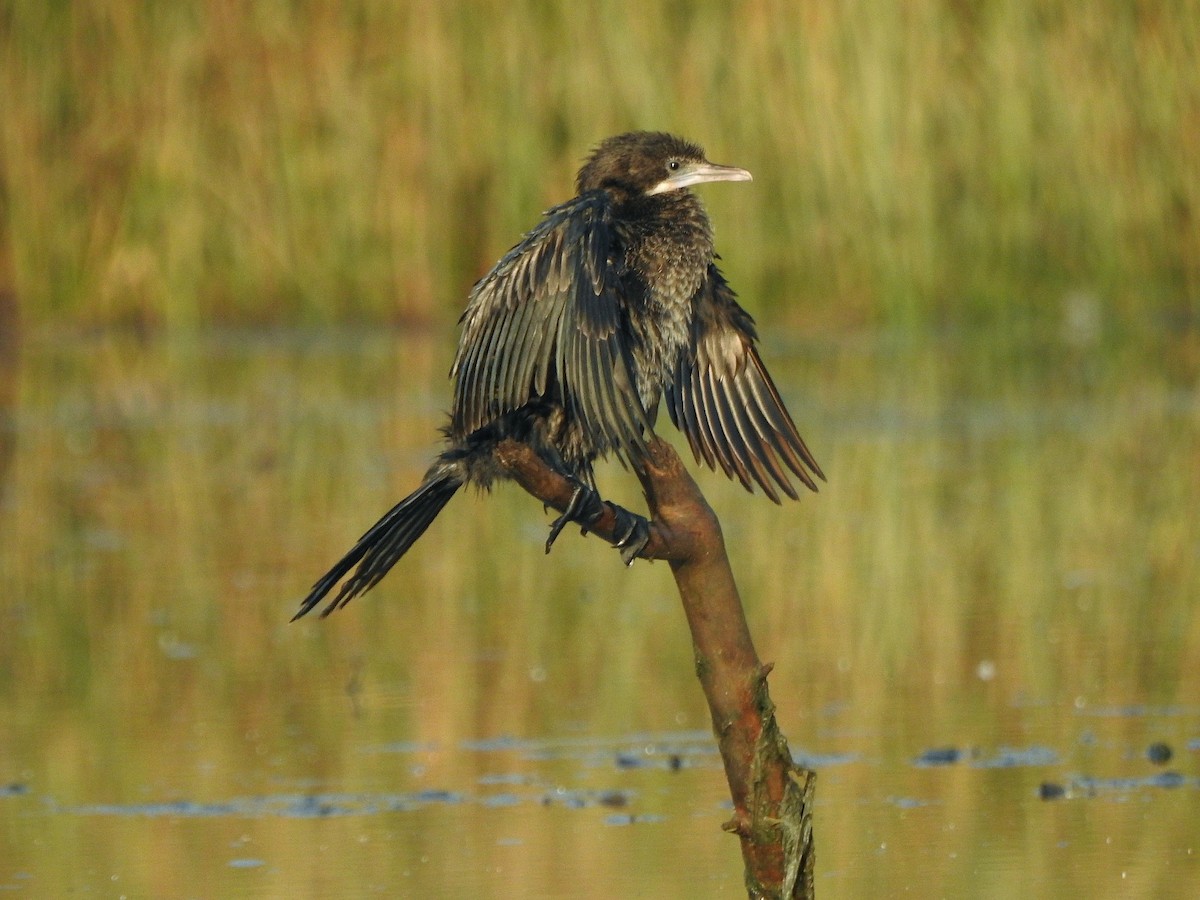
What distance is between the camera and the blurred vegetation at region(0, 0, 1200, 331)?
12.6 m

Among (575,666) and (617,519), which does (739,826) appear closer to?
(617,519)

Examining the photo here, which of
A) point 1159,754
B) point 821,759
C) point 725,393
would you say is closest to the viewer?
point 725,393

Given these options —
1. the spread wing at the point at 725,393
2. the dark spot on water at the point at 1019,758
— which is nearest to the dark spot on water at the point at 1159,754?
the dark spot on water at the point at 1019,758

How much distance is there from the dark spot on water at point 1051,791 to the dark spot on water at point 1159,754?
0.32m

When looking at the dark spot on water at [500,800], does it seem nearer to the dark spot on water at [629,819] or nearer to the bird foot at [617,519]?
the dark spot on water at [629,819]

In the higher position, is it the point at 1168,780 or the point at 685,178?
the point at 685,178

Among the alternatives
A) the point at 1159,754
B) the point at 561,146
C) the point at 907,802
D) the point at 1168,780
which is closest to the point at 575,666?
the point at 907,802

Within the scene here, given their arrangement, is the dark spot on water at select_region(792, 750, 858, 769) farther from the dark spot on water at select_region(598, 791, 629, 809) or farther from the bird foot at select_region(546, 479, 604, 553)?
the bird foot at select_region(546, 479, 604, 553)

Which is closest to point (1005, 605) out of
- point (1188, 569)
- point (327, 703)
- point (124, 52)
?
point (1188, 569)

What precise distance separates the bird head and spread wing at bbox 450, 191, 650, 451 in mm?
373

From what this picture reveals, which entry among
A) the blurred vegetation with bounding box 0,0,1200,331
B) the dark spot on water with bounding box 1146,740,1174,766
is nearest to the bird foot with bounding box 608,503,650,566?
the dark spot on water with bounding box 1146,740,1174,766

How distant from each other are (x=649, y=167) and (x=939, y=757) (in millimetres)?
1406

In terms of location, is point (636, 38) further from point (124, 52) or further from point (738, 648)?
point (738, 648)

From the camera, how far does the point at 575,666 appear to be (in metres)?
6.22
